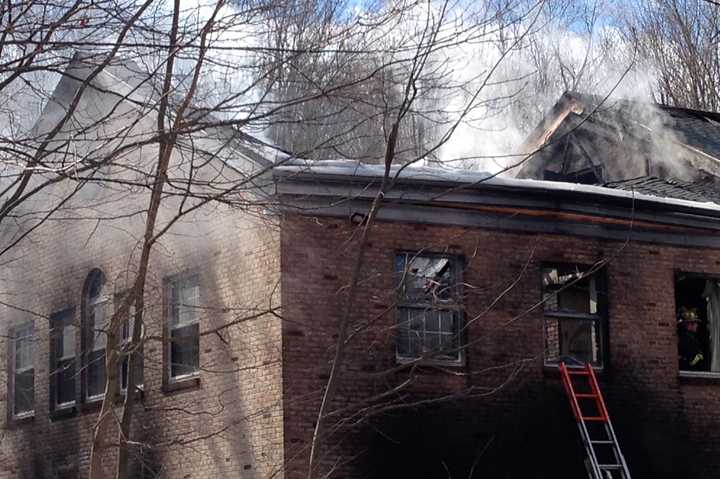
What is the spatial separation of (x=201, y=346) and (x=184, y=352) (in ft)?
2.05

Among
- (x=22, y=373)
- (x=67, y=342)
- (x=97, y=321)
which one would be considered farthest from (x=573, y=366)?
(x=22, y=373)

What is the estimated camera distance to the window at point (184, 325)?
1522 cm

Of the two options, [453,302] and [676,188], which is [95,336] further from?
[676,188]

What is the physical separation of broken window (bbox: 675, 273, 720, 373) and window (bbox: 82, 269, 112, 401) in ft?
24.9

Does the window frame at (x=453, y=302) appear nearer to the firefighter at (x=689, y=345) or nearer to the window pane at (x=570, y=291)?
the window pane at (x=570, y=291)

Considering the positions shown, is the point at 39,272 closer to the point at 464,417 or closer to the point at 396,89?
the point at 464,417

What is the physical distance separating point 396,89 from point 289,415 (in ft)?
16.4

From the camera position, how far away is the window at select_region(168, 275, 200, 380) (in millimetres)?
15219

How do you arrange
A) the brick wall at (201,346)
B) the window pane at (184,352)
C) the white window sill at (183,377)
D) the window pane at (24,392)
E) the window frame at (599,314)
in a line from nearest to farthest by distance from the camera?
the brick wall at (201,346)
the white window sill at (183,377)
the window pane at (184,352)
the window frame at (599,314)
the window pane at (24,392)

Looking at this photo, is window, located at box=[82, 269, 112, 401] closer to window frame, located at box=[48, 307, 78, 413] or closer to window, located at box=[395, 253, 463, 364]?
window frame, located at box=[48, 307, 78, 413]

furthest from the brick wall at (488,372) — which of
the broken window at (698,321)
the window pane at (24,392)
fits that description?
the window pane at (24,392)

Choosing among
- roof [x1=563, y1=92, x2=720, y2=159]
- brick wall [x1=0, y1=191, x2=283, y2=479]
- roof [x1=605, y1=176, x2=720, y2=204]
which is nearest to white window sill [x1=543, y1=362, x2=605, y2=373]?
roof [x1=605, y1=176, x2=720, y2=204]

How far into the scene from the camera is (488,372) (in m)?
14.6

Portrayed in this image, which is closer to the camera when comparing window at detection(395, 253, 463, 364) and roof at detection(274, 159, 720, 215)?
roof at detection(274, 159, 720, 215)
